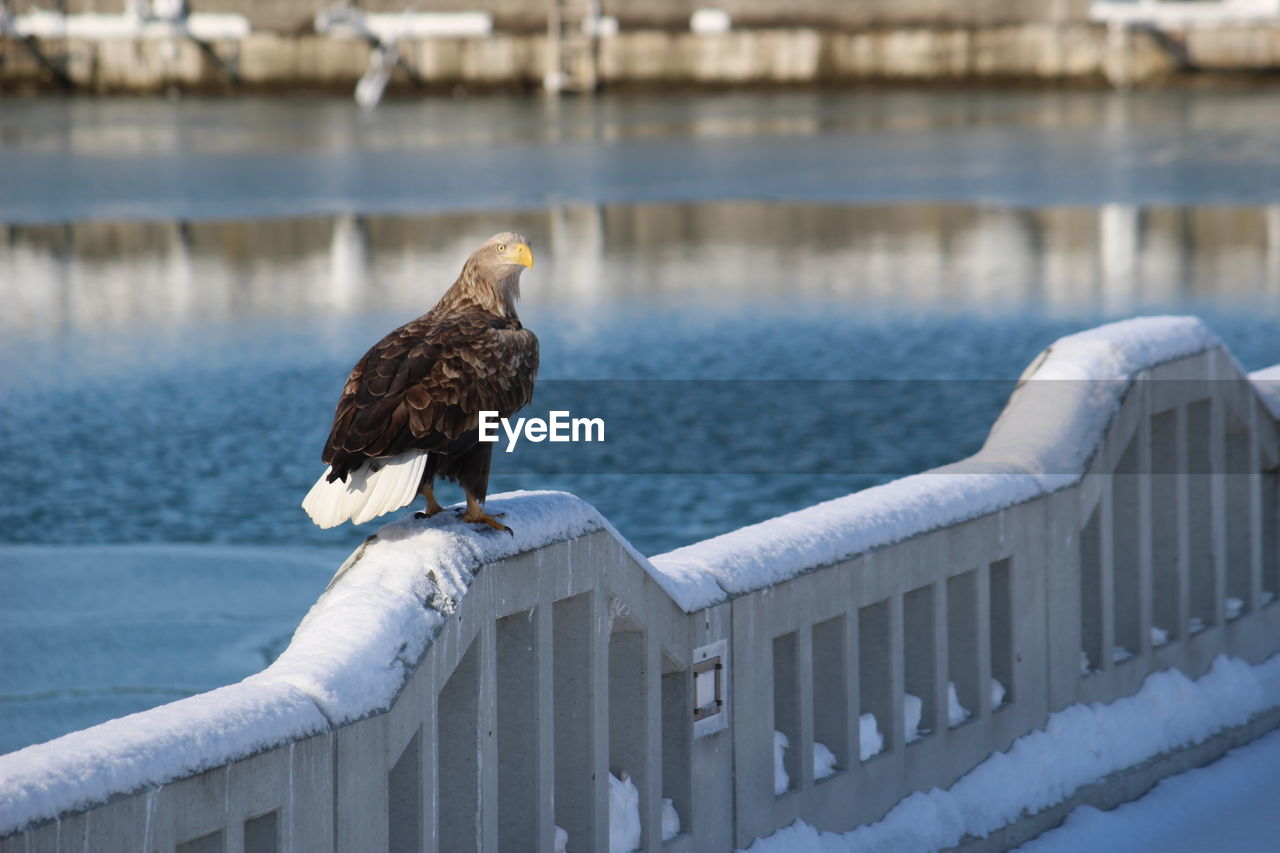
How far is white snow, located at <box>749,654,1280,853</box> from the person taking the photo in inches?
235

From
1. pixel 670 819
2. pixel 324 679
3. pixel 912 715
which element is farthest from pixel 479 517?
pixel 912 715

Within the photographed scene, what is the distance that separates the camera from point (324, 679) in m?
4.07

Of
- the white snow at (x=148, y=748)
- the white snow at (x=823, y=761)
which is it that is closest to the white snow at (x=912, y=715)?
the white snow at (x=823, y=761)

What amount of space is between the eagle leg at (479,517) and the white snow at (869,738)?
1.74 m

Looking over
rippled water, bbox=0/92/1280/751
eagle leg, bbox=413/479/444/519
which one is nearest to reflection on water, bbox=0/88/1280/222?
rippled water, bbox=0/92/1280/751

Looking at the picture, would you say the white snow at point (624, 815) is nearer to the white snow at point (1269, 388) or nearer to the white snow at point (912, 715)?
the white snow at point (912, 715)

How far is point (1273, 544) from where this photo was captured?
7.95 meters

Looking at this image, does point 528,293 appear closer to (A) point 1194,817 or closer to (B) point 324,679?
(A) point 1194,817

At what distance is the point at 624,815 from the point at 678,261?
66.3ft

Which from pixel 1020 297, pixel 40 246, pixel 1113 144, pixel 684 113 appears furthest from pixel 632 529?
pixel 684 113

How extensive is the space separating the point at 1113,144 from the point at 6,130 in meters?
26.0

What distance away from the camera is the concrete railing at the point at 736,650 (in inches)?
154

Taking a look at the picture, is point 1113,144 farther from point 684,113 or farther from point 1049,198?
point 684,113

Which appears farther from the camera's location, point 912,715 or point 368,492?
point 912,715
